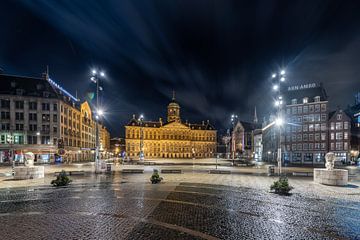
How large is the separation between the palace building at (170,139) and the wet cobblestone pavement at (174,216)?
118 meters

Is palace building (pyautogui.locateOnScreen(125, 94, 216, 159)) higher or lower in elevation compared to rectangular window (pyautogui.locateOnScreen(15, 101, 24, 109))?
lower

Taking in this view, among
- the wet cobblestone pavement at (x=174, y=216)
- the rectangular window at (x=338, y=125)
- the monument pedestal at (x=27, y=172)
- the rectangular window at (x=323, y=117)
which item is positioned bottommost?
the monument pedestal at (x=27, y=172)

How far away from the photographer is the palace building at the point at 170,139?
136 metres

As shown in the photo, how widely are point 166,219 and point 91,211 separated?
13.7 ft

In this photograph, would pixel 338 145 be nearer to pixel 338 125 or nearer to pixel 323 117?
pixel 338 125

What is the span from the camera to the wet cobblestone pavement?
8648 millimetres

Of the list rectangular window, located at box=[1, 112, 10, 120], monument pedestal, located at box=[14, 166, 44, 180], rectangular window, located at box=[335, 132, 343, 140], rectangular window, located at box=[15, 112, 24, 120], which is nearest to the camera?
monument pedestal, located at box=[14, 166, 44, 180]

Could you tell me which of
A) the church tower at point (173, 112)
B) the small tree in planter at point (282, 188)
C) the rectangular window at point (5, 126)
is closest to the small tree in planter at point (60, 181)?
the small tree in planter at point (282, 188)

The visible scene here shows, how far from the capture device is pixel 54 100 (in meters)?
62.7

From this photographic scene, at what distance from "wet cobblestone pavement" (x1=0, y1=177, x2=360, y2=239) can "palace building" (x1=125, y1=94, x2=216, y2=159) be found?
388 ft

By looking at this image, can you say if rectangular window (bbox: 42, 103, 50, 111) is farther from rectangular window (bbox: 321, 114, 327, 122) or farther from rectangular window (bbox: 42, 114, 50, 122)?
rectangular window (bbox: 321, 114, 327, 122)

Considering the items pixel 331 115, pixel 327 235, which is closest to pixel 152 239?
pixel 327 235

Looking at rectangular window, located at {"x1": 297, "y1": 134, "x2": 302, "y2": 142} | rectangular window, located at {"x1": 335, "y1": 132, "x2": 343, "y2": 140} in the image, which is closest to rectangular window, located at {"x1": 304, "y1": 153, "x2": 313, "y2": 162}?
rectangular window, located at {"x1": 297, "y1": 134, "x2": 302, "y2": 142}

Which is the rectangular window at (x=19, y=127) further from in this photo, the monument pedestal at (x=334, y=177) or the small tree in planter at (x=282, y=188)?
the monument pedestal at (x=334, y=177)
